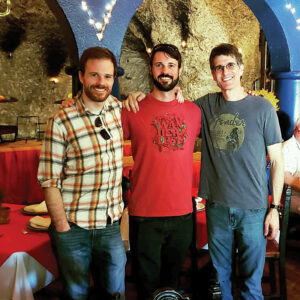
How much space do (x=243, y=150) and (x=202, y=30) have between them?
7055mm

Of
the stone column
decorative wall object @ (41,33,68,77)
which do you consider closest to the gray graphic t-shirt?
the stone column

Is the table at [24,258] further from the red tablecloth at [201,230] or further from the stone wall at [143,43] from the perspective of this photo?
the stone wall at [143,43]

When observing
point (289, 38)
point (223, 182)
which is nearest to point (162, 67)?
point (223, 182)

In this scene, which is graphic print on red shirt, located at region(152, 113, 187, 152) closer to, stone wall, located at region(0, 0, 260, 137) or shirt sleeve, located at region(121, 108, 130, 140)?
shirt sleeve, located at region(121, 108, 130, 140)

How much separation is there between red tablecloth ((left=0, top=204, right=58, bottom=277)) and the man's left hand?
1164 millimetres

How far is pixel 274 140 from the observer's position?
5.78 ft

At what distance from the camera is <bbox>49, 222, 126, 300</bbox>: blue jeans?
1495 millimetres

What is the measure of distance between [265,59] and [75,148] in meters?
7.63

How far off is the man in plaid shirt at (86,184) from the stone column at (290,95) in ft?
10.2

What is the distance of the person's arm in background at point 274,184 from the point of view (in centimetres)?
179

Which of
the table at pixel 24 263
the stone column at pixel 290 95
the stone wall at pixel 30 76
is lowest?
the table at pixel 24 263

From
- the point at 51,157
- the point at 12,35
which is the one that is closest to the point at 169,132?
the point at 51,157

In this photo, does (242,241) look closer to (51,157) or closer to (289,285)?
(51,157)

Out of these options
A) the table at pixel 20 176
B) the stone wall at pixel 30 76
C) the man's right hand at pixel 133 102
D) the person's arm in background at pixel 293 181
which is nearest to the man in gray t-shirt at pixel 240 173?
the man's right hand at pixel 133 102
